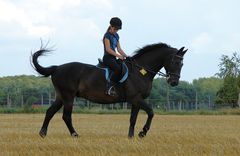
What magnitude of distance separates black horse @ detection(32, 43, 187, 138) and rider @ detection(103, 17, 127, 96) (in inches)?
7.9

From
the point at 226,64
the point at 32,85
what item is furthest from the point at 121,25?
the point at 32,85

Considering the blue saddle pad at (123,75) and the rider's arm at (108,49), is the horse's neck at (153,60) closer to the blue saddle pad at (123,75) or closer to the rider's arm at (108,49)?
the blue saddle pad at (123,75)

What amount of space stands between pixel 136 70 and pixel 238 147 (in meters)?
4.03

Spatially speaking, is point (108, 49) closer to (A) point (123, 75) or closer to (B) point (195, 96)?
(A) point (123, 75)

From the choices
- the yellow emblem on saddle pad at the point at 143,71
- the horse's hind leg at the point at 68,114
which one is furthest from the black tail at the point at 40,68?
the yellow emblem on saddle pad at the point at 143,71

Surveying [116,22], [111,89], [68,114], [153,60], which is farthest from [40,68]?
[153,60]

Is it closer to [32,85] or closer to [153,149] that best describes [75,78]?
[153,149]

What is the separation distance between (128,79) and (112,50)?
0.80m

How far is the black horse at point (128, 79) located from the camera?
12.9 m

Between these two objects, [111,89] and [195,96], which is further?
[195,96]

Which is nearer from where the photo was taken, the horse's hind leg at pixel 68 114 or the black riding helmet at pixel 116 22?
the black riding helmet at pixel 116 22

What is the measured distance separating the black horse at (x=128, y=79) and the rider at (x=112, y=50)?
200 millimetres

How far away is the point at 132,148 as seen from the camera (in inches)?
376

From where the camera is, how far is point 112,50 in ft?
42.1
